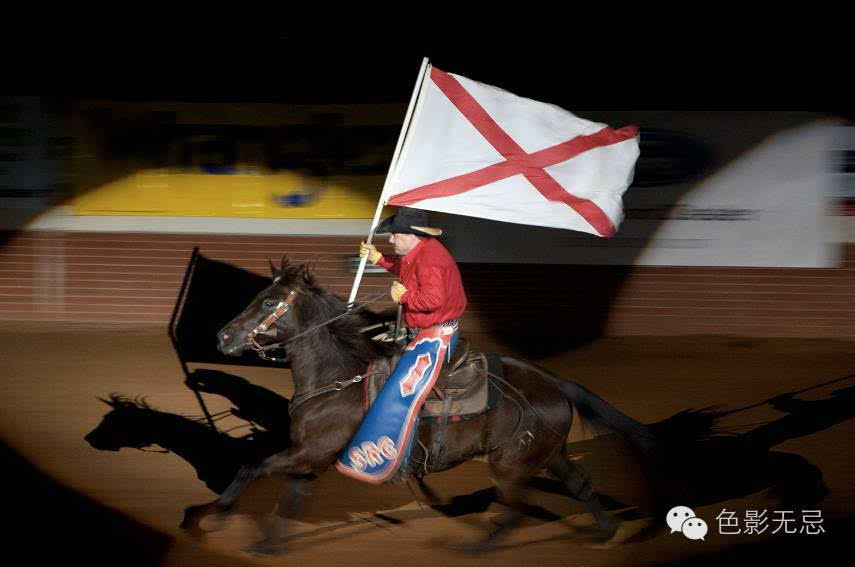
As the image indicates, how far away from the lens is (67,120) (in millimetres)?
12305

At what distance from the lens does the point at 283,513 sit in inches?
210

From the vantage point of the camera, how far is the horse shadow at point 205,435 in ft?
23.0

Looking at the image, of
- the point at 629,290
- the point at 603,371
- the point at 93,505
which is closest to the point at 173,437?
the point at 93,505

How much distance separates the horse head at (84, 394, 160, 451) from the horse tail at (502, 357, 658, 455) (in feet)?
11.8

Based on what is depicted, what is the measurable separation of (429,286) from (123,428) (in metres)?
4.07

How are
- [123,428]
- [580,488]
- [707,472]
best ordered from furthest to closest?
[123,428]
[707,472]
[580,488]

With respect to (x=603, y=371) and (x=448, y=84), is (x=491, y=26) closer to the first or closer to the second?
(x=603, y=371)

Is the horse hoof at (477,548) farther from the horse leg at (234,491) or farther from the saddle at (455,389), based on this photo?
the horse leg at (234,491)

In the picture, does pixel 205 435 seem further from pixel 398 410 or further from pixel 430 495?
pixel 398 410

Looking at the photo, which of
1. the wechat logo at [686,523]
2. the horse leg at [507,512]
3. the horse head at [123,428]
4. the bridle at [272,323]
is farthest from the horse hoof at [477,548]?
the horse head at [123,428]

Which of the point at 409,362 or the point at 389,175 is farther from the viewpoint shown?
the point at 389,175

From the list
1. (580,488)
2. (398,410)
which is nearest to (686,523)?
(580,488)

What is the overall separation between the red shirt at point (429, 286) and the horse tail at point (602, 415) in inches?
28.9

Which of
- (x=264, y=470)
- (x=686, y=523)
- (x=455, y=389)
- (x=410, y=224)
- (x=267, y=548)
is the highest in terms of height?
(x=410, y=224)
